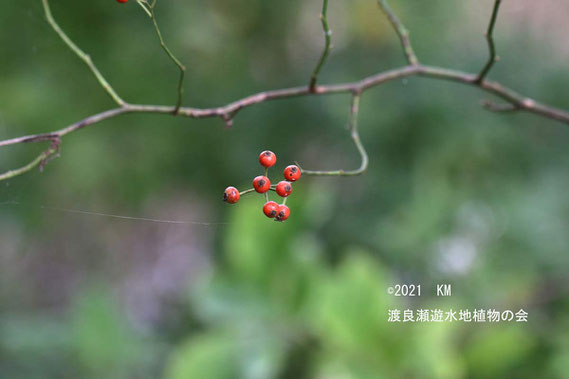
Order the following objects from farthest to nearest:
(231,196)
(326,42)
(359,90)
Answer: (359,90) < (326,42) < (231,196)

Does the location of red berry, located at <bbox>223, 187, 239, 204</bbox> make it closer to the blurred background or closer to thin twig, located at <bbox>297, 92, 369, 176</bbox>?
thin twig, located at <bbox>297, 92, 369, 176</bbox>

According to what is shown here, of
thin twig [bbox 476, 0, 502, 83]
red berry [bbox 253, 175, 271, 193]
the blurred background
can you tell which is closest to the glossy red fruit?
red berry [bbox 253, 175, 271, 193]

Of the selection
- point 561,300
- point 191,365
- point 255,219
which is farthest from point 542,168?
point 191,365

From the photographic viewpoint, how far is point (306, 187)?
84.4 inches

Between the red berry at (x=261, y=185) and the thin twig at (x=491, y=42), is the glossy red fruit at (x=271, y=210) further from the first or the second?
the thin twig at (x=491, y=42)

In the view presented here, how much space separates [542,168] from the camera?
2.13 meters

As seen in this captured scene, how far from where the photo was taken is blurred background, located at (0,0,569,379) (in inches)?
63.0

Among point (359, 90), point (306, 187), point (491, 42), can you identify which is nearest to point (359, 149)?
point (359, 90)

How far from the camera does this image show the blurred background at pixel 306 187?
1601 millimetres

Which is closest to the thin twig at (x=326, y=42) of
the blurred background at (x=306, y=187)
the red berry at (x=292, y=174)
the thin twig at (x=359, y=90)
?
the thin twig at (x=359, y=90)

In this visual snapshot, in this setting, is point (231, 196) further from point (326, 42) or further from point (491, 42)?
point (491, 42)

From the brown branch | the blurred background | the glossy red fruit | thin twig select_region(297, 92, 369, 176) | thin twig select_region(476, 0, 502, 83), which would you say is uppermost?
thin twig select_region(476, 0, 502, 83)

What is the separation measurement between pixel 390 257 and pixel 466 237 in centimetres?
26

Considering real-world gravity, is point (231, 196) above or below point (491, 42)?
below
